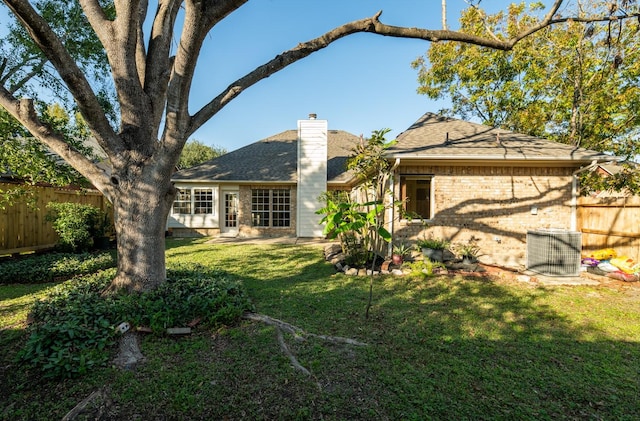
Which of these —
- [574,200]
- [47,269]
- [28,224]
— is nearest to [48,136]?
[47,269]

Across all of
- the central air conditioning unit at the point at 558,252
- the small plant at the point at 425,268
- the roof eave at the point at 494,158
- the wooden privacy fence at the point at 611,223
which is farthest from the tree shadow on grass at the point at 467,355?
the roof eave at the point at 494,158

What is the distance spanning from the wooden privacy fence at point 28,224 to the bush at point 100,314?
19.3ft

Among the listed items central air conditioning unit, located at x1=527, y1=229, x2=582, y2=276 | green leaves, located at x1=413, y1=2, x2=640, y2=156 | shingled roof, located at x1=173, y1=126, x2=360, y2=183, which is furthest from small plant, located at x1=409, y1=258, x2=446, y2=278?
green leaves, located at x1=413, y1=2, x2=640, y2=156

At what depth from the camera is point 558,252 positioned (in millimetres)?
6703

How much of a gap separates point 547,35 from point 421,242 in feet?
45.4

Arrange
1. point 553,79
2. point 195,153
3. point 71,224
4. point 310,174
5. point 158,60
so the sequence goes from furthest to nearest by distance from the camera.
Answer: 1. point 195,153
2. point 310,174
3. point 553,79
4. point 71,224
5. point 158,60

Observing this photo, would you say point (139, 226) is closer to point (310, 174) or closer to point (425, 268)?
point (425, 268)

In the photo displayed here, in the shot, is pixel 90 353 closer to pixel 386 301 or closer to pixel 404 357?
pixel 404 357

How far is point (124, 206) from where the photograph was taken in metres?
4.07

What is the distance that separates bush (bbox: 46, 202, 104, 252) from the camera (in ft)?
28.4

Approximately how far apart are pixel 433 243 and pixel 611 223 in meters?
4.54

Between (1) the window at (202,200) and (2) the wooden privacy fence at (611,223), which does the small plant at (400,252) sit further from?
(1) the window at (202,200)

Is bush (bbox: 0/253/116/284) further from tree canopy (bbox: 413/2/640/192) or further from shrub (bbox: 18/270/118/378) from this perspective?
tree canopy (bbox: 413/2/640/192)

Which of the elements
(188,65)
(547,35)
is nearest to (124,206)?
(188,65)
